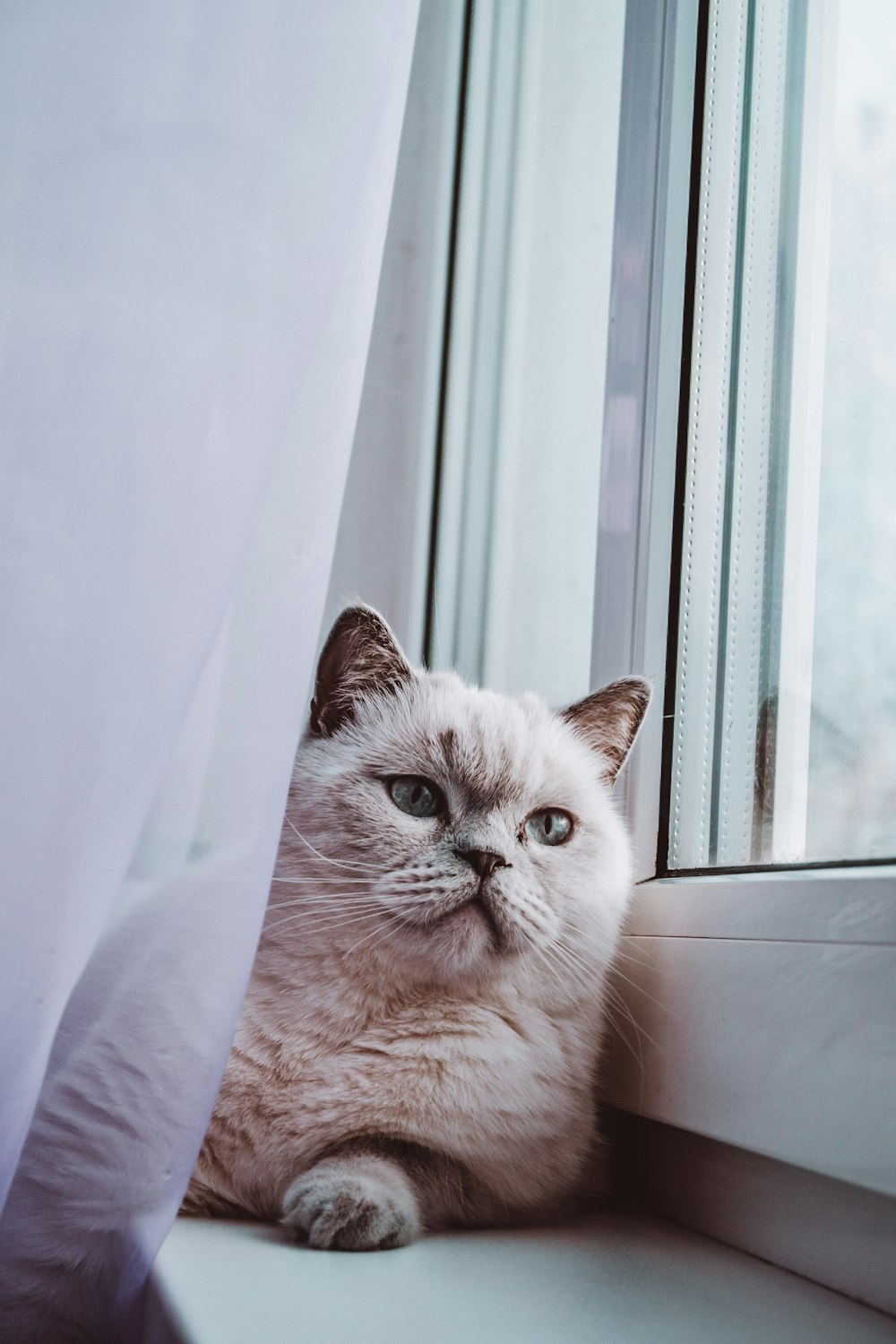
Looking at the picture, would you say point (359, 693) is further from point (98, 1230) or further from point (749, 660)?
point (98, 1230)

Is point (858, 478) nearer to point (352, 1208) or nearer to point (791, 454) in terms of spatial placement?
point (791, 454)

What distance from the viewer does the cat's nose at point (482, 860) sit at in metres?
0.85

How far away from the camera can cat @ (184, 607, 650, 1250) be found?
0.78 m

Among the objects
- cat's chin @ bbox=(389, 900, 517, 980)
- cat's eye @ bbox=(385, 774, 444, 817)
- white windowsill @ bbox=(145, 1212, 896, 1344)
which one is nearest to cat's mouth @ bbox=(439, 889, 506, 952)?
cat's chin @ bbox=(389, 900, 517, 980)

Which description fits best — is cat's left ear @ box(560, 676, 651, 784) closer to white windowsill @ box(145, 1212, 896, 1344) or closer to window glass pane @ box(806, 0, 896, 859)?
window glass pane @ box(806, 0, 896, 859)

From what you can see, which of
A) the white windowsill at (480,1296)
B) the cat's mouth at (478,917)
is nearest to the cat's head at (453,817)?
the cat's mouth at (478,917)

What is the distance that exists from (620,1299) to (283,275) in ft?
2.32

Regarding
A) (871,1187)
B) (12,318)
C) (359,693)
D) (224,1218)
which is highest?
(12,318)

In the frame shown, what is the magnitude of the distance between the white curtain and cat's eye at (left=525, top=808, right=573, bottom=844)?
1.14ft

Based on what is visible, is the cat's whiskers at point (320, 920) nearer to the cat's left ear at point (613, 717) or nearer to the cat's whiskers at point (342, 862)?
the cat's whiskers at point (342, 862)

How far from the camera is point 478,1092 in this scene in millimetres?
811

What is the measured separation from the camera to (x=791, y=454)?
95 centimetres

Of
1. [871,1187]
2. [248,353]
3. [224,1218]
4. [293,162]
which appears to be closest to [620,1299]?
[871,1187]

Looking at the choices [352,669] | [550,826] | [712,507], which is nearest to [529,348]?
[712,507]
